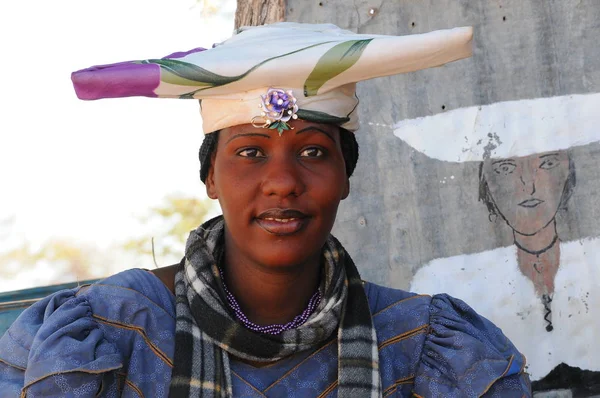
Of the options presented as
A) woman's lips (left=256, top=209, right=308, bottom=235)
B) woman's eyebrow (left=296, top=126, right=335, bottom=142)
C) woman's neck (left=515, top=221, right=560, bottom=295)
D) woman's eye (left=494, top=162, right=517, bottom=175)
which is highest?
woman's eyebrow (left=296, top=126, right=335, bottom=142)

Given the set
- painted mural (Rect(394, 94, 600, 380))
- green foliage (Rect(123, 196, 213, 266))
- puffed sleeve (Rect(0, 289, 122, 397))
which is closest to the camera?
puffed sleeve (Rect(0, 289, 122, 397))

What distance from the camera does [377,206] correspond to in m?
4.10

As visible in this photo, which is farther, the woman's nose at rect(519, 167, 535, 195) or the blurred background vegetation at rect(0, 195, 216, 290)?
the blurred background vegetation at rect(0, 195, 216, 290)

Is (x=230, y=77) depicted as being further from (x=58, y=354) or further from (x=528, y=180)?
(x=528, y=180)

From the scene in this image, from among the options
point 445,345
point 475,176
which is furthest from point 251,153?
point 475,176

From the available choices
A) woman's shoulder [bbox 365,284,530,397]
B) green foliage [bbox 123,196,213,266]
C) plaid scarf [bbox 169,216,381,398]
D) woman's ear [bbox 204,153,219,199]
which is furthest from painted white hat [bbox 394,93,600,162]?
green foliage [bbox 123,196,213,266]

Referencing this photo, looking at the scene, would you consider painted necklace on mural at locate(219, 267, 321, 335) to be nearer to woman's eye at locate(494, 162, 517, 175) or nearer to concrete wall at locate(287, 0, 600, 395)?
concrete wall at locate(287, 0, 600, 395)

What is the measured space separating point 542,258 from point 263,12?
68.3 inches

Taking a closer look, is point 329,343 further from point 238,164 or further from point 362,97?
point 362,97

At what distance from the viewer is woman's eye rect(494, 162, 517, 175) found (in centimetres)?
395

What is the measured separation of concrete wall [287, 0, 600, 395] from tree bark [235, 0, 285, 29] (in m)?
0.06

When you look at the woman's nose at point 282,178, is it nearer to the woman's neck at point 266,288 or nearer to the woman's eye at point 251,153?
the woman's eye at point 251,153

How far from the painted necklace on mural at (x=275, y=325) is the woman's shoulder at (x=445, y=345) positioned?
0.65 feet

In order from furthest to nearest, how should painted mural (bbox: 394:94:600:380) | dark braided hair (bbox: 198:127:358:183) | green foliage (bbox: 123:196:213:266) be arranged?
green foliage (bbox: 123:196:213:266) → painted mural (bbox: 394:94:600:380) → dark braided hair (bbox: 198:127:358:183)
